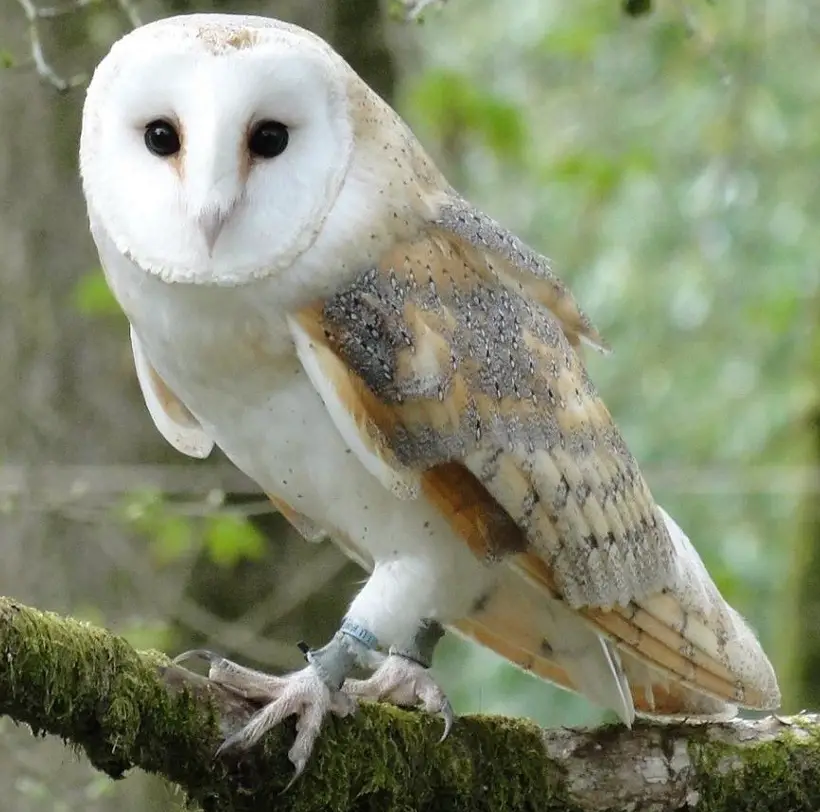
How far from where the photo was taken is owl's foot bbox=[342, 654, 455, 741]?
6.07 ft

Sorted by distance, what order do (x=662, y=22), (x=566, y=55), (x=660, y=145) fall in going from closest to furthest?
(x=662, y=22) → (x=566, y=55) → (x=660, y=145)

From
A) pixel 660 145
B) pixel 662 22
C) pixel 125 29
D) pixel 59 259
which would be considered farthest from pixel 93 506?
pixel 660 145

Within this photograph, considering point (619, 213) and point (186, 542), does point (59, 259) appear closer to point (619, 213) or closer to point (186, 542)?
point (186, 542)

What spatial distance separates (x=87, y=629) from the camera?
1385 millimetres

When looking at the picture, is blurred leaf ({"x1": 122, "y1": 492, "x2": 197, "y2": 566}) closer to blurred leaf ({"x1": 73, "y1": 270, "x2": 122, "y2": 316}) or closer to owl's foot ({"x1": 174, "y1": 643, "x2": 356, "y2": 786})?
blurred leaf ({"x1": 73, "y1": 270, "x2": 122, "y2": 316})

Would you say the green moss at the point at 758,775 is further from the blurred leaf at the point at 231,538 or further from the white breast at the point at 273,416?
the blurred leaf at the point at 231,538

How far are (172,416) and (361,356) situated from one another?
0.52 meters

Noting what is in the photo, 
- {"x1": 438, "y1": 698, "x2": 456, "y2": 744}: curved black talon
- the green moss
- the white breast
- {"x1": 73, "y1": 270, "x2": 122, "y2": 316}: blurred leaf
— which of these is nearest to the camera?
the white breast

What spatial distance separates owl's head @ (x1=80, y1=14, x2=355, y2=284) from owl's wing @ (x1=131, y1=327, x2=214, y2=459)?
393 mm

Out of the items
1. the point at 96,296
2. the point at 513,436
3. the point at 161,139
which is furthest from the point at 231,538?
the point at 161,139

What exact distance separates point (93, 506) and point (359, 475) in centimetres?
141

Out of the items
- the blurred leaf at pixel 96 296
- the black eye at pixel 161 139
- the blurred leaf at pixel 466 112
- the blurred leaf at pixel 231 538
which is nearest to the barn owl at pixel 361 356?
the black eye at pixel 161 139

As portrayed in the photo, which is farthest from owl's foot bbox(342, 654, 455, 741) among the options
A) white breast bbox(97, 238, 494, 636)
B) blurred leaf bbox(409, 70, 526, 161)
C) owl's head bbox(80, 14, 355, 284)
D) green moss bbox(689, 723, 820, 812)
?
blurred leaf bbox(409, 70, 526, 161)

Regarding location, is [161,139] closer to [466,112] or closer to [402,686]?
[402,686]
